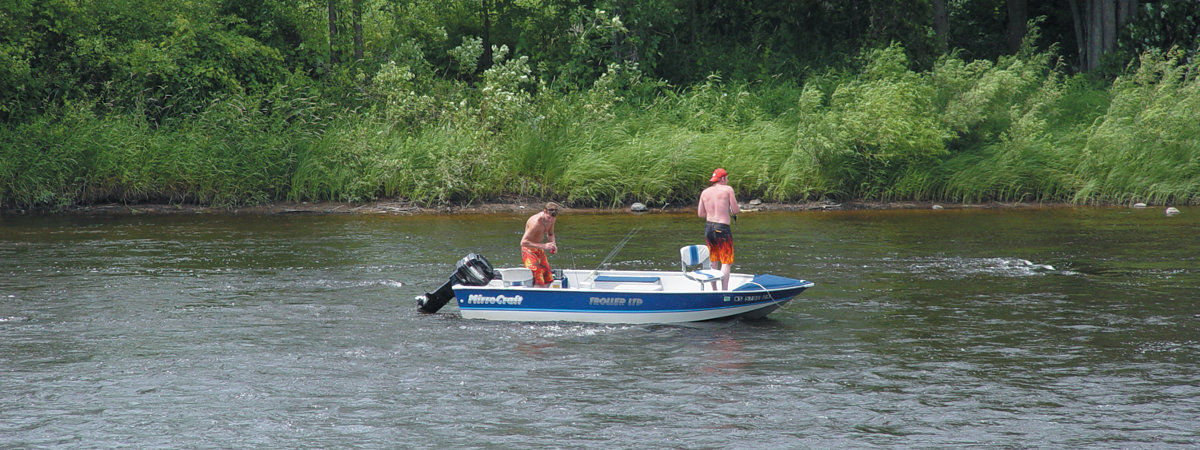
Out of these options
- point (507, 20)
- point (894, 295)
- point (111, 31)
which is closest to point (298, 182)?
point (111, 31)

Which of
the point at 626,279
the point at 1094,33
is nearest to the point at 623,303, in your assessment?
the point at 626,279

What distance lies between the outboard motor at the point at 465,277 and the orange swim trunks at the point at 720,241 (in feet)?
8.90

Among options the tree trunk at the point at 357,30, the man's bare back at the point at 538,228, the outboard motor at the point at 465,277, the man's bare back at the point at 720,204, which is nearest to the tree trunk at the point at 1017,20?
the tree trunk at the point at 357,30

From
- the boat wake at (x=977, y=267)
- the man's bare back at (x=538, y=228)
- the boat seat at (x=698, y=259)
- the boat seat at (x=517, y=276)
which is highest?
the man's bare back at (x=538, y=228)

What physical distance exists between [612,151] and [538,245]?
13.4 metres

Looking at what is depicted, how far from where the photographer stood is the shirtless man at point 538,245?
44.0ft

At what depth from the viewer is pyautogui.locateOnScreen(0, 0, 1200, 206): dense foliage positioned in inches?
1013

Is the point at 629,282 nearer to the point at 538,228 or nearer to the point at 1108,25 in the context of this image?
the point at 538,228

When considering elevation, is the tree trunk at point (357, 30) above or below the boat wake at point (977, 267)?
above

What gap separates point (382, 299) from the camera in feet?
48.0

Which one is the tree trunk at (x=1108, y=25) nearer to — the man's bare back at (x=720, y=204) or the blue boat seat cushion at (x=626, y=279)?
the man's bare back at (x=720, y=204)

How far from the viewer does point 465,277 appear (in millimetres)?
13242

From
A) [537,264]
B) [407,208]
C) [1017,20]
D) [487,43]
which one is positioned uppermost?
[1017,20]

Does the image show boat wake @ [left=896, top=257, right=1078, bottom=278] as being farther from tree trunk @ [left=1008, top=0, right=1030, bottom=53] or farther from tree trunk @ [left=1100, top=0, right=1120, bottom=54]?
tree trunk @ [left=1008, top=0, right=1030, bottom=53]
